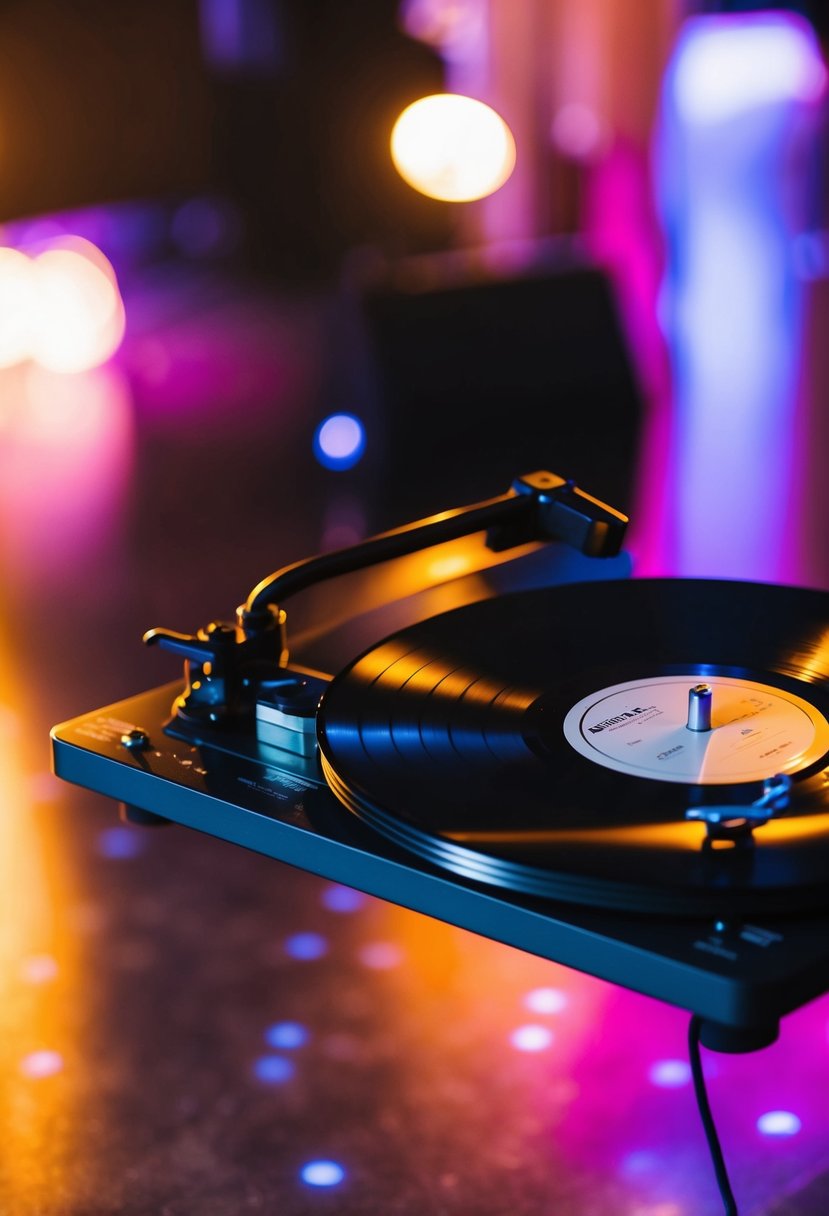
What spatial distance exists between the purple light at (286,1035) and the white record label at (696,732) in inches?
31.6

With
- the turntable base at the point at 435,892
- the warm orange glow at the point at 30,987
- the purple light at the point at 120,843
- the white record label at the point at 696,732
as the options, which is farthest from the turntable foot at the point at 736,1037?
the purple light at the point at 120,843

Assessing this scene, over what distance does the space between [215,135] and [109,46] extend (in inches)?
45.8

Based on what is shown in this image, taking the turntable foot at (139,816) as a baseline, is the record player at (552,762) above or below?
above

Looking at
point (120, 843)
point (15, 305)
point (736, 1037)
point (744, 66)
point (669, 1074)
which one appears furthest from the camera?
point (744, 66)

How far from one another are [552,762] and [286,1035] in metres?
0.86

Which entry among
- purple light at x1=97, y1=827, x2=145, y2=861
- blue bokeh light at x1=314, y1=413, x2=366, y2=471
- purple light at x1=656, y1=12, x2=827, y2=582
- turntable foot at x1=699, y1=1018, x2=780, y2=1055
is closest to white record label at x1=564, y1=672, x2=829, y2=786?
turntable foot at x1=699, y1=1018, x2=780, y2=1055

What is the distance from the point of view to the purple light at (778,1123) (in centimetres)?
131

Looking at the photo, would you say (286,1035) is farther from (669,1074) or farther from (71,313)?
(71,313)


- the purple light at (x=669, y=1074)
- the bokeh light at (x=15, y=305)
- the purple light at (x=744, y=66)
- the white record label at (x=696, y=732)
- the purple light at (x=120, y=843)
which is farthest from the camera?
the purple light at (x=744, y=66)

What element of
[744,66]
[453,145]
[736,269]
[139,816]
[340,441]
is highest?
[744,66]

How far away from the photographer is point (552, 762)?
70cm

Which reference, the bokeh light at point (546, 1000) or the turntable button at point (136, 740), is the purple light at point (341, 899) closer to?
the bokeh light at point (546, 1000)

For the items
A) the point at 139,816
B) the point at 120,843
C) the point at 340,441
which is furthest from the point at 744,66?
the point at 139,816

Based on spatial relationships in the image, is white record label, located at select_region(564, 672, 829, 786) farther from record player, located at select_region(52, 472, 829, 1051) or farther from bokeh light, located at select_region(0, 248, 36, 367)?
bokeh light, located at select_region(0, 248, 36, 367)
